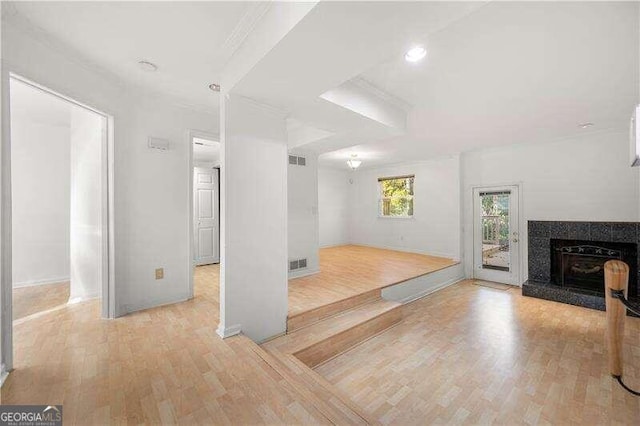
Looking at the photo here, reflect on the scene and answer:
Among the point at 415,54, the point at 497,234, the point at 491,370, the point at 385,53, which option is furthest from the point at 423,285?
the point at 385,53

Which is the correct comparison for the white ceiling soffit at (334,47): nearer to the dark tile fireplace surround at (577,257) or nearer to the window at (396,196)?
the dark tile fireplace surround at (577,257)

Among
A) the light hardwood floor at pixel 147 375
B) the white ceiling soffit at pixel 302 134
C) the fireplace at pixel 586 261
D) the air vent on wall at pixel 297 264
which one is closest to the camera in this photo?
the light hardwood floor at pixel 147 375

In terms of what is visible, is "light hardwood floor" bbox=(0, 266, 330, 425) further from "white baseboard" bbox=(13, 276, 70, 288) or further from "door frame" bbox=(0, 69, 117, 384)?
"white baseboard" bbox=(13, 276, 70, 288)

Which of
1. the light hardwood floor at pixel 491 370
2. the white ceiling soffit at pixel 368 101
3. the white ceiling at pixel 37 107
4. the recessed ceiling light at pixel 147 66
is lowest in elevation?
the light hardwood floor at pixel 491 370

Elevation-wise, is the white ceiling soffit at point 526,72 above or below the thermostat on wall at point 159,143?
above

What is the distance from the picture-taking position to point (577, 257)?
4.21 metres

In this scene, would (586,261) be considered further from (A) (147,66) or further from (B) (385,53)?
(A) (147,66)

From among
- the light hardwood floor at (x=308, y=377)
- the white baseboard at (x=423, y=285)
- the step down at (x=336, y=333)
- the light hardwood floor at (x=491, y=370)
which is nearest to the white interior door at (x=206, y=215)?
the light hardwood floor at (x=308, y=377)

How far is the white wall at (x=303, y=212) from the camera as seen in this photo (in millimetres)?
4578

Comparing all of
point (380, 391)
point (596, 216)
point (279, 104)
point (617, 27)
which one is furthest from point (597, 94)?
point (380, 391)

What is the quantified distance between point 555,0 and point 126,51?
315 cm

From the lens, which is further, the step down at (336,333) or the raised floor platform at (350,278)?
the raised floor platform at (350,278)

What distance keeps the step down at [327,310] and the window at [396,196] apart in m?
3.95

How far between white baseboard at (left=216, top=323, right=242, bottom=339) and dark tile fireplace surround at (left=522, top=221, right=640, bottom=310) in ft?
15.9
